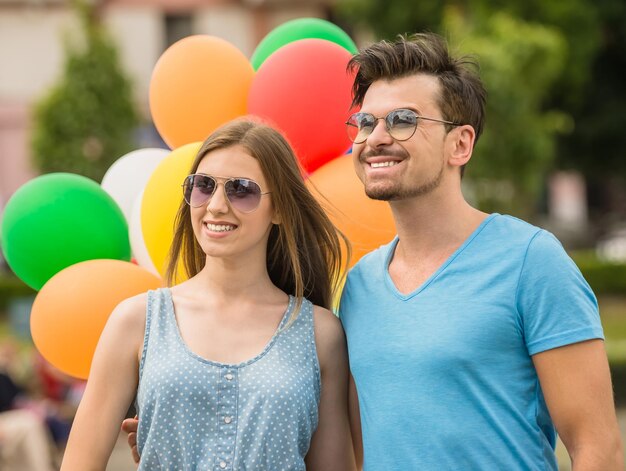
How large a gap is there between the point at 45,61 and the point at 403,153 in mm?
24117

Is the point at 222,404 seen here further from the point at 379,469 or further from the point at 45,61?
the point at 45,61

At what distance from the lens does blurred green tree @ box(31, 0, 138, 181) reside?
19.9m

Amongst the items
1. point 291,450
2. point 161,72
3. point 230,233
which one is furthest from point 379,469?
point 161,72

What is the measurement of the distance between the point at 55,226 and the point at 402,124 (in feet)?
4.98

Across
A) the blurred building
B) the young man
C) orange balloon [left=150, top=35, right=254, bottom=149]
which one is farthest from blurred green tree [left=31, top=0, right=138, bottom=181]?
the young man

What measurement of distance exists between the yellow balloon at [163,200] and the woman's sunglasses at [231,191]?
69 centimetres

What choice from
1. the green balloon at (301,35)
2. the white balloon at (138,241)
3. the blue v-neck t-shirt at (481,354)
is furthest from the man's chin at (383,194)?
the green balloon at (301,35)

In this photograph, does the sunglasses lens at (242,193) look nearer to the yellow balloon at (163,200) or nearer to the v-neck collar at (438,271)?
the v-neck collar at (438,271)

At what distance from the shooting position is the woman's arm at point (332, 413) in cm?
285

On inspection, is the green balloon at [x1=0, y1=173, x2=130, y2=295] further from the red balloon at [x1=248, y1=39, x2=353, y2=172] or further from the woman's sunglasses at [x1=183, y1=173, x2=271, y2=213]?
the woman's sunglasses at [x1=183, y1=173, x2=271, y2=213]

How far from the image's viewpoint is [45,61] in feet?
83.6

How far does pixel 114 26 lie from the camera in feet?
81.0

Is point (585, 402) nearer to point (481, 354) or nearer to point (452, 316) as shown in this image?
point (481, 354)

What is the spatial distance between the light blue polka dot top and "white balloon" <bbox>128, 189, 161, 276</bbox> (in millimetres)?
1047
